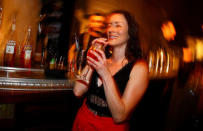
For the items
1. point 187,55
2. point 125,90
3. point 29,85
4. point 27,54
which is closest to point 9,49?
point 27,54

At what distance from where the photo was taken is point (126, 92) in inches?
39.4

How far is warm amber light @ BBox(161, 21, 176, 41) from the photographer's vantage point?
2354mm

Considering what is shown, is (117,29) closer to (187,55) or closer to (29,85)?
(29,85)

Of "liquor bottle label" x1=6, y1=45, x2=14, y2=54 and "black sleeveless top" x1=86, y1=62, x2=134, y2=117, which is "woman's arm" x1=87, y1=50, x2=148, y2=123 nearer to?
"black sleeveless top" x1=86, y1=62, x2=134, y2=117

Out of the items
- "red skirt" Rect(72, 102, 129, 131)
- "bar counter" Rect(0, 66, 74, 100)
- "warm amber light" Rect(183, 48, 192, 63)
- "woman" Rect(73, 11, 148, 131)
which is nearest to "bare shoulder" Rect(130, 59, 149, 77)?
"woman" Rect(73, 11, 148, 131)

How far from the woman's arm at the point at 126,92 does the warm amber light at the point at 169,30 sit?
1.57 meters

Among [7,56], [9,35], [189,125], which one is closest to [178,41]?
[189,125]

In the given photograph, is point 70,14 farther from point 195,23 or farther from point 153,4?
point 195,23

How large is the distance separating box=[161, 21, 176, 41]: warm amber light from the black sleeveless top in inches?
62.7

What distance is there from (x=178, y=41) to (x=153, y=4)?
0.99 meters

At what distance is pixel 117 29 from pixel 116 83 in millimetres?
401

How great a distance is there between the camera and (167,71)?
102 inches

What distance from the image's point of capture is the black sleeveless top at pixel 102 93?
42.5 inches

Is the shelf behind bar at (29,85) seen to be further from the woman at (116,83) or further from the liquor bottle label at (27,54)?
the liquor bottle label at (27,54)
